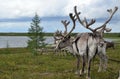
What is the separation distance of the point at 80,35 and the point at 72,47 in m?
1.68

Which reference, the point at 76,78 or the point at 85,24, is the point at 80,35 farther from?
the point at 76,78

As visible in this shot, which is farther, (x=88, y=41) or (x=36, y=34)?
(x=36, y=34)

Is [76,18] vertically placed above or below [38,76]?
above

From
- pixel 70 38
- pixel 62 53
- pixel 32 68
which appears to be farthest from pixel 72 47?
pixel 62 53

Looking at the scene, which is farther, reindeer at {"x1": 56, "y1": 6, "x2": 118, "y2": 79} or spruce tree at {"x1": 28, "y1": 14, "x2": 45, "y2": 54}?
spruce tree at {"x1": 28, "y1": 14, "x2": 45, "y2": 54}

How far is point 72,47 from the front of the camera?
1955cm

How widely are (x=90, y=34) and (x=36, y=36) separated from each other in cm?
4439

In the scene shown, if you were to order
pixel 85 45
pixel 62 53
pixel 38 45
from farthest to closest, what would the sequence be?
1. pixel 38 45
2. pixel 62 53
3. pixel 85 45

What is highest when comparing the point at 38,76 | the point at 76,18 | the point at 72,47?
the point at 76,18

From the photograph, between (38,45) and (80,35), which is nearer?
(80,35)

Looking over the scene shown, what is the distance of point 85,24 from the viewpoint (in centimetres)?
1756

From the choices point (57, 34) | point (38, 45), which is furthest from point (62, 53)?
point (38, 45)

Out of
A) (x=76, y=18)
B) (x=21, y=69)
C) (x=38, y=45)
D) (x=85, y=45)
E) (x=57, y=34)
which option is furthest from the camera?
(x=38, y=45)

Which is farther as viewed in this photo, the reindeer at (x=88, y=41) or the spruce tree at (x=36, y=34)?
the spruce tree at (x=36, y=34)
